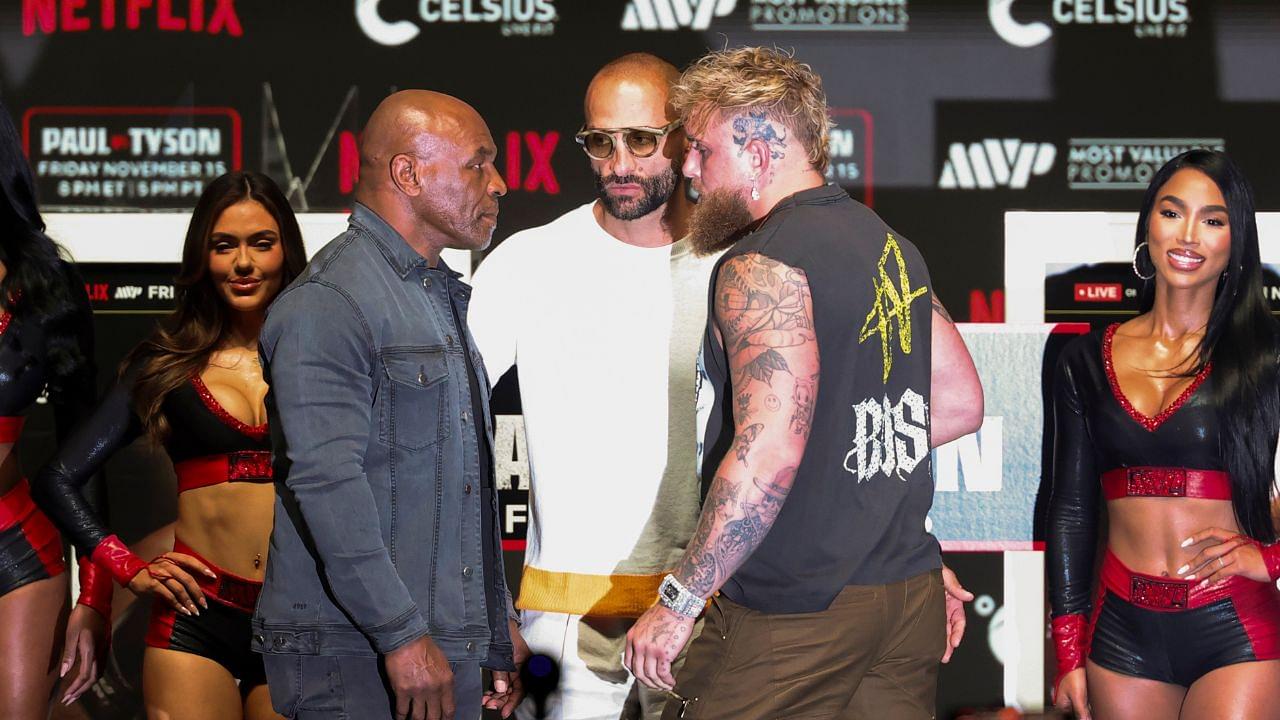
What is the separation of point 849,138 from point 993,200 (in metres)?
0.48

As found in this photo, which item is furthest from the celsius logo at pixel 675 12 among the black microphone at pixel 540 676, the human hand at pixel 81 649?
the human hand at pixel 81 649

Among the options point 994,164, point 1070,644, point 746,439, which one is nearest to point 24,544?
point 746,439

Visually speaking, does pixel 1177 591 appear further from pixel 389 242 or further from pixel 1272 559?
pixel 389 242

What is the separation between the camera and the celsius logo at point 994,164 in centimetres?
402

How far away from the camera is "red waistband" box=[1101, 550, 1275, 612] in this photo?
3123 millimetres

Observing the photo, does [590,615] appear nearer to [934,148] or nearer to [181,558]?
[181,558]

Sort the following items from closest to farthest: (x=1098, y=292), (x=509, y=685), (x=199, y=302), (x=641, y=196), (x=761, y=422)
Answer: (x=761, y=422)
(x=509, y=685)
(x=641, y=196)
(x=199, y=302)
(x=1098, y=292)

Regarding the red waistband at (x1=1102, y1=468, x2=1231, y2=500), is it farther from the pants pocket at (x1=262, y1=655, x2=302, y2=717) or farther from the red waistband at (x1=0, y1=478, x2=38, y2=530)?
the red waistband at (x1=0, y1=478, x2=38, y2=530)

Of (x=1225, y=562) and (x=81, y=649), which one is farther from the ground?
(x=1225, y=562)

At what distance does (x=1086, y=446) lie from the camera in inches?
135

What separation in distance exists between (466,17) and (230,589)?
1903 millimetres

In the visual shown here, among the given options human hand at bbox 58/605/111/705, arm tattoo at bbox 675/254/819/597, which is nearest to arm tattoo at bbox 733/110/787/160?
arm tattoo at bbox 675/254/819/597

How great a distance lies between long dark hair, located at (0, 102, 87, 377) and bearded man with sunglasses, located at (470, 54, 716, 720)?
1111 mm

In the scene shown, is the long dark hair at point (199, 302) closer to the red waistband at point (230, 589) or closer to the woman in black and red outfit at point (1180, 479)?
the red waistband at point (230, 589)
